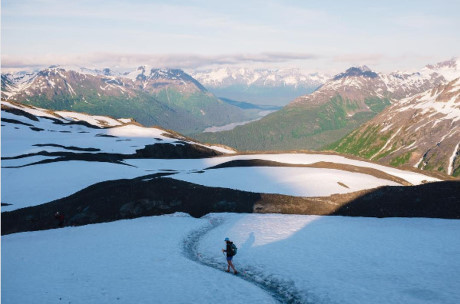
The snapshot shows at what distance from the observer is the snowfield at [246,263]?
71.4 ft

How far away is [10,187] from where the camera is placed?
197 feet

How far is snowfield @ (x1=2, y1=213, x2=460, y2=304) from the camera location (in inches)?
857


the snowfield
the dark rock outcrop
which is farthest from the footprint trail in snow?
the dark rock outcrop

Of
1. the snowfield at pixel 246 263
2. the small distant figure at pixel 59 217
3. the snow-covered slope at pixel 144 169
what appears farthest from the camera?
the snow-covered slope at pixel 144 169

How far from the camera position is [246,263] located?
27906mm

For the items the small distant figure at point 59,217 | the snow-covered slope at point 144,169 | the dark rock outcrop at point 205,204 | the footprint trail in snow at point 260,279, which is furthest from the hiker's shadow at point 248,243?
the small distant figure at point 59,217

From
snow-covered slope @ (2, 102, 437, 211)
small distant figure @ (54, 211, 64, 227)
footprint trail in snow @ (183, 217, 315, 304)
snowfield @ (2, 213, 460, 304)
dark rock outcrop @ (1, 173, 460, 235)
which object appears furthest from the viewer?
snow-covered slope @ (2, 102, 437, 211)

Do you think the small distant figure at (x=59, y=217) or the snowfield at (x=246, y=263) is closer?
the snowfield at (x=246, y=263)

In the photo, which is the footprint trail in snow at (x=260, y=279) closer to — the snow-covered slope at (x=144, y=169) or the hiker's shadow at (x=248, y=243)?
the hiker's shadow at (x=248, y=243)

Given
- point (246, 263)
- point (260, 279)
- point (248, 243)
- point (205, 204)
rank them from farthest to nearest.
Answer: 1. point (205, 204)
2. point (248, 243)
3. point (246, 263)
4. point (260, 279)

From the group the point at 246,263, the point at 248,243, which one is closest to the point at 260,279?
the point at 246,263

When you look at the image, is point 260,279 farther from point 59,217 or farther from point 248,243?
point 59,217

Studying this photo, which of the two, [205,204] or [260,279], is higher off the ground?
[260,279]

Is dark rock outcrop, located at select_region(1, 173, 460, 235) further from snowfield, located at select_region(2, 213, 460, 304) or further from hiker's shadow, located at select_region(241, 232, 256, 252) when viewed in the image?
hiker's shadow, located at select_region(241, 232, 256, 252)
